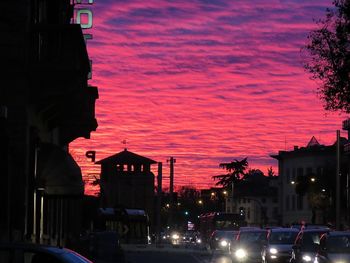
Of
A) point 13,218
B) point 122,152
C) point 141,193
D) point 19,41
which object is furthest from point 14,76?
point 122,152

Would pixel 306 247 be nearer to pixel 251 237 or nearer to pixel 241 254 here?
pixel 241 254

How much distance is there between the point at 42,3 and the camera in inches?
1275

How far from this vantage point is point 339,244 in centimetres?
2723

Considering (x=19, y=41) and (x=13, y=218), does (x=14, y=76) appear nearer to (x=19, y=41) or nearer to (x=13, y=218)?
(x=19, y=41)

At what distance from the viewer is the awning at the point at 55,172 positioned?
101 feet

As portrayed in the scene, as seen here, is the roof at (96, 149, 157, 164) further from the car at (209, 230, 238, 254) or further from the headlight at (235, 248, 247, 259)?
the headlight at (235, 248, 247, 259)

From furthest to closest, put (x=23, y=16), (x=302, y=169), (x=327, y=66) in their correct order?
(x=302, y=169), (x=327, y=66), (x=23, y=16)

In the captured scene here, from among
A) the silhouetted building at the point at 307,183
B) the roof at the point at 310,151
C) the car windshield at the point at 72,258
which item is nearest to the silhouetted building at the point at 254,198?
the silhouetted building at the point at 307,183

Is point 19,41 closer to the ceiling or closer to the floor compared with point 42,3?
closer to the floor

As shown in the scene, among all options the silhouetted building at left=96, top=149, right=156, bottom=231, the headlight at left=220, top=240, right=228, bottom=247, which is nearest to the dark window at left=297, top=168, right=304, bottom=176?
the silhouetted building at left=96, top=149, right=156, bottom=231

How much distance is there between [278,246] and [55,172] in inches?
391

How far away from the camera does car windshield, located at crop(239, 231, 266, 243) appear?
4222 centimetres

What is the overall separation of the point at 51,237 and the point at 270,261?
8.24m

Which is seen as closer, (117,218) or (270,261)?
(270,261)
